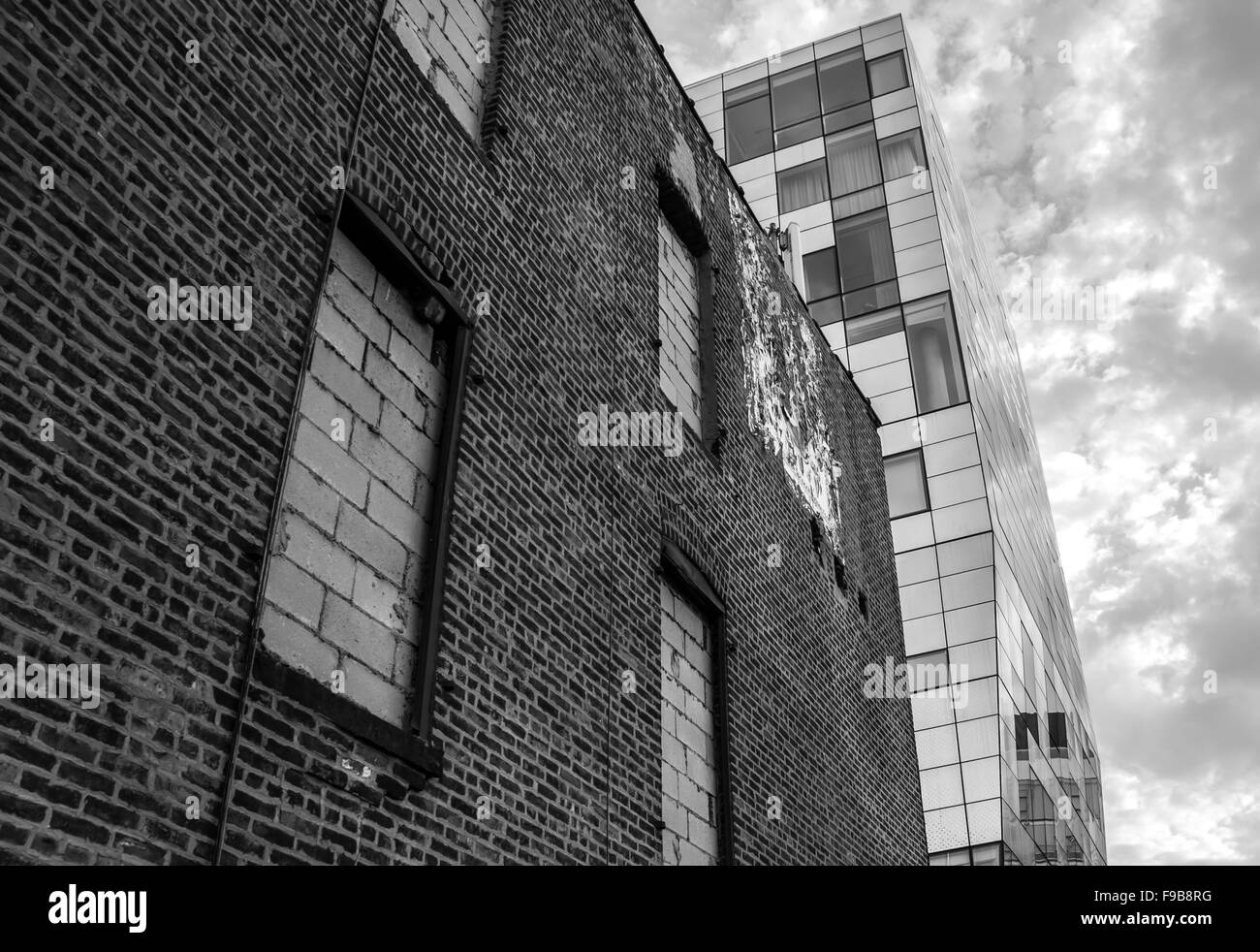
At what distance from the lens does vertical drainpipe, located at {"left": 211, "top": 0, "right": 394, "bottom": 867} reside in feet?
16.6

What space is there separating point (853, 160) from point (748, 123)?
4303 millimetres

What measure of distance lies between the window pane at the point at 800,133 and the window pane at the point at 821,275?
183 inches

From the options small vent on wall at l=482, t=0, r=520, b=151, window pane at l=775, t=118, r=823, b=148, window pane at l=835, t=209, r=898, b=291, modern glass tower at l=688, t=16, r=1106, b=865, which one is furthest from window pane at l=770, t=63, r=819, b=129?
small vent on wall at l=482, t=0, r=520, b=151

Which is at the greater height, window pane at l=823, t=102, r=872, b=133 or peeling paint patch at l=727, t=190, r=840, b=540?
window pane at l=823, t=102, r=872, b=133

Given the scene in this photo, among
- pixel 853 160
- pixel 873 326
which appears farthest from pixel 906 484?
pixel 853 160

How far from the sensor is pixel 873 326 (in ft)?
110

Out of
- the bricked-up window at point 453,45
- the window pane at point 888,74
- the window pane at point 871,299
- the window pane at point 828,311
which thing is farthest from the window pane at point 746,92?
the bricked-up window at point 453,45

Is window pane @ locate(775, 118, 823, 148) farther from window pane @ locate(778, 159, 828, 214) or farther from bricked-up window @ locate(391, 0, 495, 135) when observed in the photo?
bricked-up window @ locate(391, 0, 495, 135)

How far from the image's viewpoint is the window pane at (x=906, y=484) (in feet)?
102

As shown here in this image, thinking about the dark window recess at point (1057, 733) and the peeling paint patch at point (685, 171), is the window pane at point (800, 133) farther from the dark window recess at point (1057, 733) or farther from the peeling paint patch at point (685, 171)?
the peeling paint patch at point (685, 171)

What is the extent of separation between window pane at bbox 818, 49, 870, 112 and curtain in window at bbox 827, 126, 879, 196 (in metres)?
1.26

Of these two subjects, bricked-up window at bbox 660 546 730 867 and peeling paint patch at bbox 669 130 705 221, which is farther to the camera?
peeling paint patch at bbox 669 130 705 221
